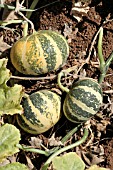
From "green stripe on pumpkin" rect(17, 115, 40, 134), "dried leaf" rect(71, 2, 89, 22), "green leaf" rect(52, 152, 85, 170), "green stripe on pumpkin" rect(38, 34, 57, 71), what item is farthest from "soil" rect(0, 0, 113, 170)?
"green leaf" rect(52, 152, 85, 170)

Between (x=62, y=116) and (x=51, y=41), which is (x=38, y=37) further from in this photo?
(x=62, y=116)

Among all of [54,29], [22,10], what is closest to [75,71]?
[54,29]

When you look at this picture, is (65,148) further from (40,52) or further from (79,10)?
(79,10)

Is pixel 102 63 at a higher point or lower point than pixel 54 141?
higher

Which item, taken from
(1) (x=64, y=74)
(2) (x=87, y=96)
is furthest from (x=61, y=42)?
(2) (x=87, y=96)

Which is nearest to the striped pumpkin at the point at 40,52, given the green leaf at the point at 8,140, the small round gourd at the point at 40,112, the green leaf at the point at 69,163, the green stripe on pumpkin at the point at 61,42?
the green stripe on pumpkin at the point at 61,42

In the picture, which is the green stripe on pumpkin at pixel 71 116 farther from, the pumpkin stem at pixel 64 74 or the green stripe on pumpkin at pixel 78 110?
the pumpkin stem at pixel 64 74
